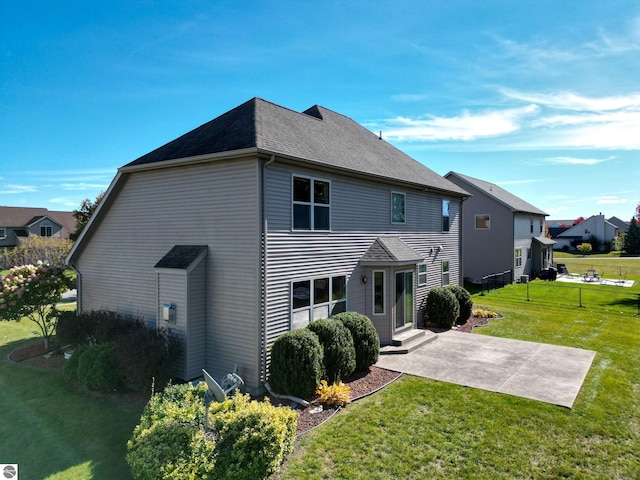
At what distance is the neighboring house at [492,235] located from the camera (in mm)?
28234

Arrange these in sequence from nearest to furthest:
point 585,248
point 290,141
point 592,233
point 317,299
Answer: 1. point 290,141
2. point 317,299
3. point 585,248
4. point 592,233

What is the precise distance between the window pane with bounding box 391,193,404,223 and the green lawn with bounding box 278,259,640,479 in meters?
6.41

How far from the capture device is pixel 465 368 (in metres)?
10.4

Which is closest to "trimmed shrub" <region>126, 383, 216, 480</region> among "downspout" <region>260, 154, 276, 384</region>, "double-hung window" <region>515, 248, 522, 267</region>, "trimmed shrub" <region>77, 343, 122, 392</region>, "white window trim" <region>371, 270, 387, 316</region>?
"downspout" <region>260, 154, 276, 384</region>

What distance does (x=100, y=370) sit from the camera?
8.84 m

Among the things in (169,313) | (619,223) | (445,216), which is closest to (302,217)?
(169,313)

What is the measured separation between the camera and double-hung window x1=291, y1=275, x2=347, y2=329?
32.3 ft

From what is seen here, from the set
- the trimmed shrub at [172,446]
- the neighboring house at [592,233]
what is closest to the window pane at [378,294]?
the trimmed shrub at [172,446]

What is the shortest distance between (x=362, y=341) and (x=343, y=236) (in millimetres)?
3222

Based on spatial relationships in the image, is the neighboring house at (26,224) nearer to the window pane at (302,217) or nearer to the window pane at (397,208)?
the window pane at (397,208)

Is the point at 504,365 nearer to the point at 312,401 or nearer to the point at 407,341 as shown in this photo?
the point at 407,341

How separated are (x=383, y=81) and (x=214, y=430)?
1287 centimetres

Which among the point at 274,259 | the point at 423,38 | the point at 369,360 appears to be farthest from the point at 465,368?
the point at 423,38

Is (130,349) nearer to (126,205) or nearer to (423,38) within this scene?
(126,205)
